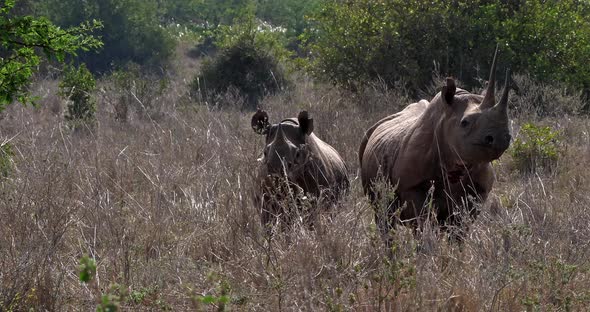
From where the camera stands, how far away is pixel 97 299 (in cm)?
521

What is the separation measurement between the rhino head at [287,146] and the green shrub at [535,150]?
401 centimetres

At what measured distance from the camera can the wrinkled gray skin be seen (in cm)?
618

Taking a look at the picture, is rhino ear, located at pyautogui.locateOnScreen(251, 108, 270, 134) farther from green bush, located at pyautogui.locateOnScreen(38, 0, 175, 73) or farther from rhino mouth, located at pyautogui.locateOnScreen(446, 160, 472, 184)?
green bush, located at pyautogui.locateOnScreen(38, 0, 175, 73)

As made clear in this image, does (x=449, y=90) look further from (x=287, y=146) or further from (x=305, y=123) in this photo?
(x=305, y=123)

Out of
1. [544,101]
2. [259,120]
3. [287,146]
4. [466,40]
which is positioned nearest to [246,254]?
[287,146]

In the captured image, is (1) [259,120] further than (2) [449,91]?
Yes

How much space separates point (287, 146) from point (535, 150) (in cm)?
471

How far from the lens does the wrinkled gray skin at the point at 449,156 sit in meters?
6.18

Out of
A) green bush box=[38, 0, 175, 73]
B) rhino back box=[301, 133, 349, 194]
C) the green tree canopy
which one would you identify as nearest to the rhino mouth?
rhino back box=[301, 133, 349, 194]

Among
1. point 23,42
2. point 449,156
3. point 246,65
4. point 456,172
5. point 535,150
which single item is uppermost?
point 23,42

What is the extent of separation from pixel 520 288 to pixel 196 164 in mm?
5199

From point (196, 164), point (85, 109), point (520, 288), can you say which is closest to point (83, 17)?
point (85, 109)

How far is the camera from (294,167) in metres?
7.13

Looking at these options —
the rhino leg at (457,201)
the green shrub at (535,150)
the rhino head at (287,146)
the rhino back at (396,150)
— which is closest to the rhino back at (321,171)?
the rhino head at (287,146)
